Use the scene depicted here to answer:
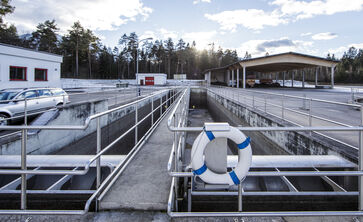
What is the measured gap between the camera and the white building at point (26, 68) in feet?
58.5

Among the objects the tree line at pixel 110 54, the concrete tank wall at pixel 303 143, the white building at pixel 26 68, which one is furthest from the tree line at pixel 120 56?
the concrete tank wall at pixel 303 143

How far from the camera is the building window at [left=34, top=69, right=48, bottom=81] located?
21.5m

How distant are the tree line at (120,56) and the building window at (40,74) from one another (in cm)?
3630

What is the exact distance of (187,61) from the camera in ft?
350

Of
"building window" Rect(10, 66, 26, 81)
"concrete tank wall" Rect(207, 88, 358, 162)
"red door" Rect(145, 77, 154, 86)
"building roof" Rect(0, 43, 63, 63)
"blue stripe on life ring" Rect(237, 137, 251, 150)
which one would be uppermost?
"red door" Rect(145, 77, 154, 86)

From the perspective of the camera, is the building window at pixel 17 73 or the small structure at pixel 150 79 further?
the small structure at pixel 150 79

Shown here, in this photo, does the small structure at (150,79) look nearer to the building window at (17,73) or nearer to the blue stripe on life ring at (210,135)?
the building window at (17,73)

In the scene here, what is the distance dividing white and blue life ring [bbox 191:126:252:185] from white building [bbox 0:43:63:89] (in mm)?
20586

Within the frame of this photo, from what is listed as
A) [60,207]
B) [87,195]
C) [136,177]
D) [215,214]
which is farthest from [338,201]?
[60,207]

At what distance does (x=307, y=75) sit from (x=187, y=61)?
78.9m

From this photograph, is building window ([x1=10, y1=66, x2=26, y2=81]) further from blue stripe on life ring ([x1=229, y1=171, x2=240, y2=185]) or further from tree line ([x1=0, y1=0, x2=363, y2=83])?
tree line ([x1=0, y1=0, x2=363, y2=83])

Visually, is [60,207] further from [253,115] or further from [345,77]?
[345,77]

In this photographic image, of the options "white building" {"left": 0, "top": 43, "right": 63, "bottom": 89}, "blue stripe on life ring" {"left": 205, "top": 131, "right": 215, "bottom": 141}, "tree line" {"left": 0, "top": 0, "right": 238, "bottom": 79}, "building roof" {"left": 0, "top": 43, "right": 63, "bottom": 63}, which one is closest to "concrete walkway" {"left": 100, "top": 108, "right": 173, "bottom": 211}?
"blue stripe on life ring" {"left": 205, "top": 131, "right": 215, "bottom": 141}

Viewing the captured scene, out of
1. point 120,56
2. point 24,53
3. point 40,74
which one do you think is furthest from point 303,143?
point 120,56
